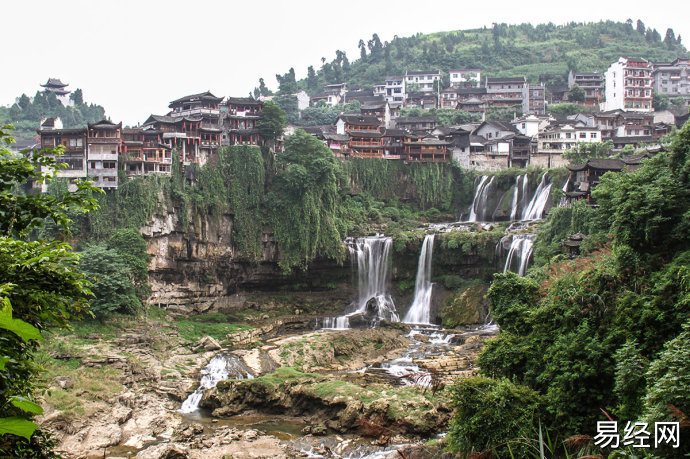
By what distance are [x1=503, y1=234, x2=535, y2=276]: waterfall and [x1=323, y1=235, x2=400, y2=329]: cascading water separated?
8.58 metres

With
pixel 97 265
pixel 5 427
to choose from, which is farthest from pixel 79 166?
pixel 5 427

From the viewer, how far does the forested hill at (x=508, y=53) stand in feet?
293

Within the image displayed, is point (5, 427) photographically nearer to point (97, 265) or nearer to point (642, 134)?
point (97, 265)

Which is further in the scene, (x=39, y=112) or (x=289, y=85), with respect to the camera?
(x=289, y=85)

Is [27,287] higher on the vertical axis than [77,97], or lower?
lower

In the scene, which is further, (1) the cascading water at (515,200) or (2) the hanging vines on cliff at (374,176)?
(2) the hanging vines on cliff at (374,176)

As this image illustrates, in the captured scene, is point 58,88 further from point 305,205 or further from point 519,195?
point 519,195

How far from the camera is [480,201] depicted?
160 ft

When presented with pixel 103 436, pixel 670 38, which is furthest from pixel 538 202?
pixel 670 38

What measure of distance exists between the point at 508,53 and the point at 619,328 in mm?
89820

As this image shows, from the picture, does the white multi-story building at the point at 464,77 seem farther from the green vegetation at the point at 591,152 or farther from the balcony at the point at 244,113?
the balcony at the point at 244,113

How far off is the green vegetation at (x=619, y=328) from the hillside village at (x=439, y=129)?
754 inches

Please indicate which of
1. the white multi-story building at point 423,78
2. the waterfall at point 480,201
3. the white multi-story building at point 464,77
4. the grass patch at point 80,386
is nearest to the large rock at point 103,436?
the grass patch at point 80,386

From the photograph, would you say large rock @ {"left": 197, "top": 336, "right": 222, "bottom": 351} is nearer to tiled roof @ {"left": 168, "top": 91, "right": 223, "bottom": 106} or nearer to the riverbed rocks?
the riverbed rocks
